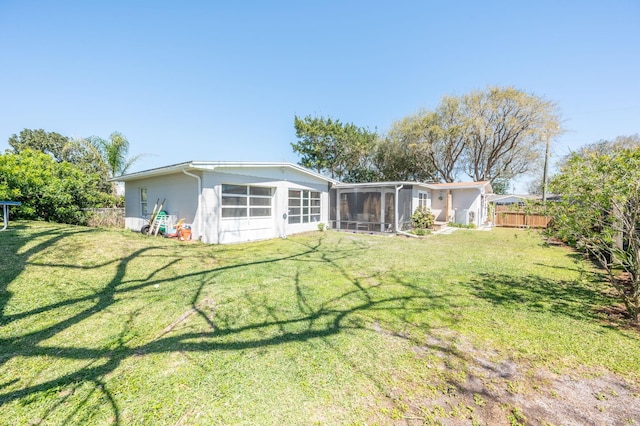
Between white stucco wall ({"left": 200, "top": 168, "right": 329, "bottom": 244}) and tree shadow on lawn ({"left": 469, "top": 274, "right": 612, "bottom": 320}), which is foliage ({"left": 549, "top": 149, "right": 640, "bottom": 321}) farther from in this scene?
white stucco wall ({"left": 200, "top": 168, "right": 329, "bottom": 244})

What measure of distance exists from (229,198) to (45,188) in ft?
29.5

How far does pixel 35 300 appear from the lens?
159 inches

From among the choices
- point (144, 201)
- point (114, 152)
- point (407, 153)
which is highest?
point (407, 153)

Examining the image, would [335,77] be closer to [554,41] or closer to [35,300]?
[554,41]

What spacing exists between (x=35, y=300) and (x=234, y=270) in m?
3.17

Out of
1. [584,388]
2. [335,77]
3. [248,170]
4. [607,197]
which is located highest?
[335,77]

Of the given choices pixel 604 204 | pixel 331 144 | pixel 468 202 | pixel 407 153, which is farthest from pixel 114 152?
pixel 468 202

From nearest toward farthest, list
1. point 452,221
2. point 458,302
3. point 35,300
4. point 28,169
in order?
point 35,300, point 458,302, point 28,169, point 452,221

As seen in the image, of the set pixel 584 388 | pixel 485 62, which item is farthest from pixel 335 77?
pixel 584 388

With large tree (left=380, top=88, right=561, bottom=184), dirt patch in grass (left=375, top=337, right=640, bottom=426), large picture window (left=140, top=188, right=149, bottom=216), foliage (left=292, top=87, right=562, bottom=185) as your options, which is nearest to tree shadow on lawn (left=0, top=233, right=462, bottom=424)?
dirt patch in grass (left=375, top=337, right=640, bottom=426)

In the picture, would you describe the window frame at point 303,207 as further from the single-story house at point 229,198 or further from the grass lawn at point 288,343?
the grass lawn at point 288,343

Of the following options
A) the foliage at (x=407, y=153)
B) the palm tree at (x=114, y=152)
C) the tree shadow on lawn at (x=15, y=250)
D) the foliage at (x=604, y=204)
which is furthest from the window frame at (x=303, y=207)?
the palm tree at (x=114, y=152)

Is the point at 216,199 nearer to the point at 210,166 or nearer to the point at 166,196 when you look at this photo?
the point at 210,166

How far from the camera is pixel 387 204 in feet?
46.3
